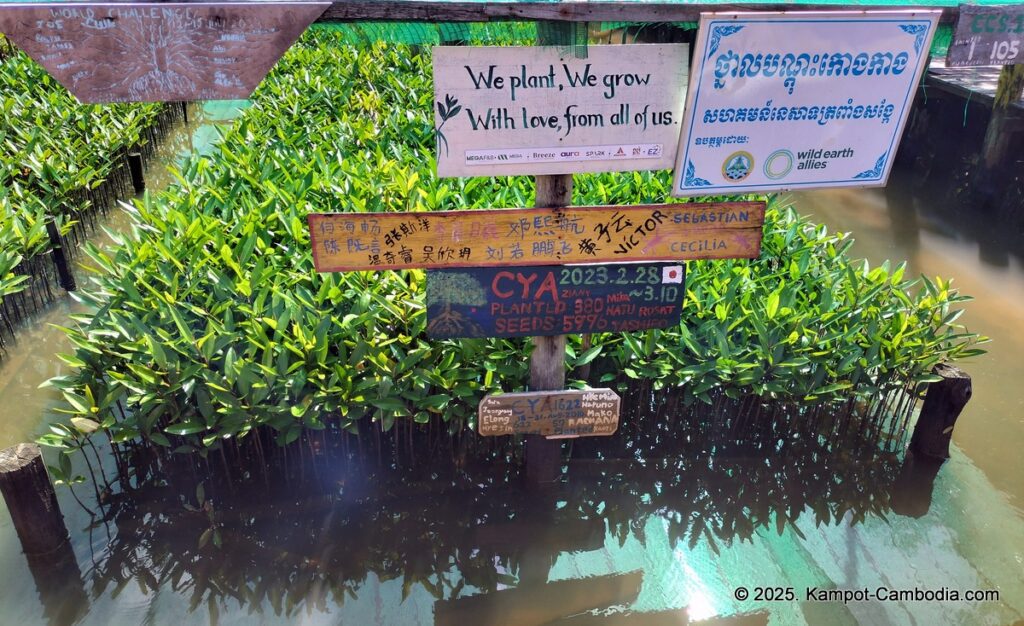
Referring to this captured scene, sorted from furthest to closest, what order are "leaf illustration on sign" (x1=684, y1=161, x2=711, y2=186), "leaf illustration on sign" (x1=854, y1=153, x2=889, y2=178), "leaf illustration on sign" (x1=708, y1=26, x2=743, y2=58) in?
"leaf illustration on sign" (x1=854, y1=153, x2=889, y2=178)
"leaf illustration on sign" (x1=684, y1=161, x2=711, y2=186)
"leaf illustration on sign" (x1=708, y1=26, x2=743, y2=58)

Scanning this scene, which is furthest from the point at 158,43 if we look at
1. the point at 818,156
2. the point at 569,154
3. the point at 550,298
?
the point at 818,156

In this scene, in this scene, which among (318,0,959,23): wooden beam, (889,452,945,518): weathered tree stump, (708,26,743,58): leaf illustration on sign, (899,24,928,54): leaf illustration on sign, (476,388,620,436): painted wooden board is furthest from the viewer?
(889,452,945,518): weathered tree stump

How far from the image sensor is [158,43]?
257cm

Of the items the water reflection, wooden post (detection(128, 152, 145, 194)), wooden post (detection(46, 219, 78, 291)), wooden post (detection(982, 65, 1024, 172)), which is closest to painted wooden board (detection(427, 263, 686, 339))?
the water reflection

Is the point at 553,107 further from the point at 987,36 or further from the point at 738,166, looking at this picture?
the point at 987,36

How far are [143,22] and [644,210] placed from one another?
6.59ft

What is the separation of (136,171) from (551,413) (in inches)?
250

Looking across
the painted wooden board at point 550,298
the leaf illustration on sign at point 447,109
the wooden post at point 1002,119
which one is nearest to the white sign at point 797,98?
the painted wooden board at point 550,298

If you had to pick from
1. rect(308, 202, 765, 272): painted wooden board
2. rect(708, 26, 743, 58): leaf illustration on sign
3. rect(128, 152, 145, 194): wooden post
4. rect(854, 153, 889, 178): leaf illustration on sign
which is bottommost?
rect(128, 152, 145, 194): wooden post

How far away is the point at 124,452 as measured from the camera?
163 inches

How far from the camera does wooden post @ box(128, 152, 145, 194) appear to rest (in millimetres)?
7867

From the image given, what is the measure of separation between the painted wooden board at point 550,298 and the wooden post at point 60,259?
159 inches

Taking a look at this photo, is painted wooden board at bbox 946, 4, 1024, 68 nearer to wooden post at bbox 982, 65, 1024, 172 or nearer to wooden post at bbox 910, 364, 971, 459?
wooden post at bbox 910, 364, 971, 459

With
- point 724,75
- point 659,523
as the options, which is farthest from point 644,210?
point 659,523
